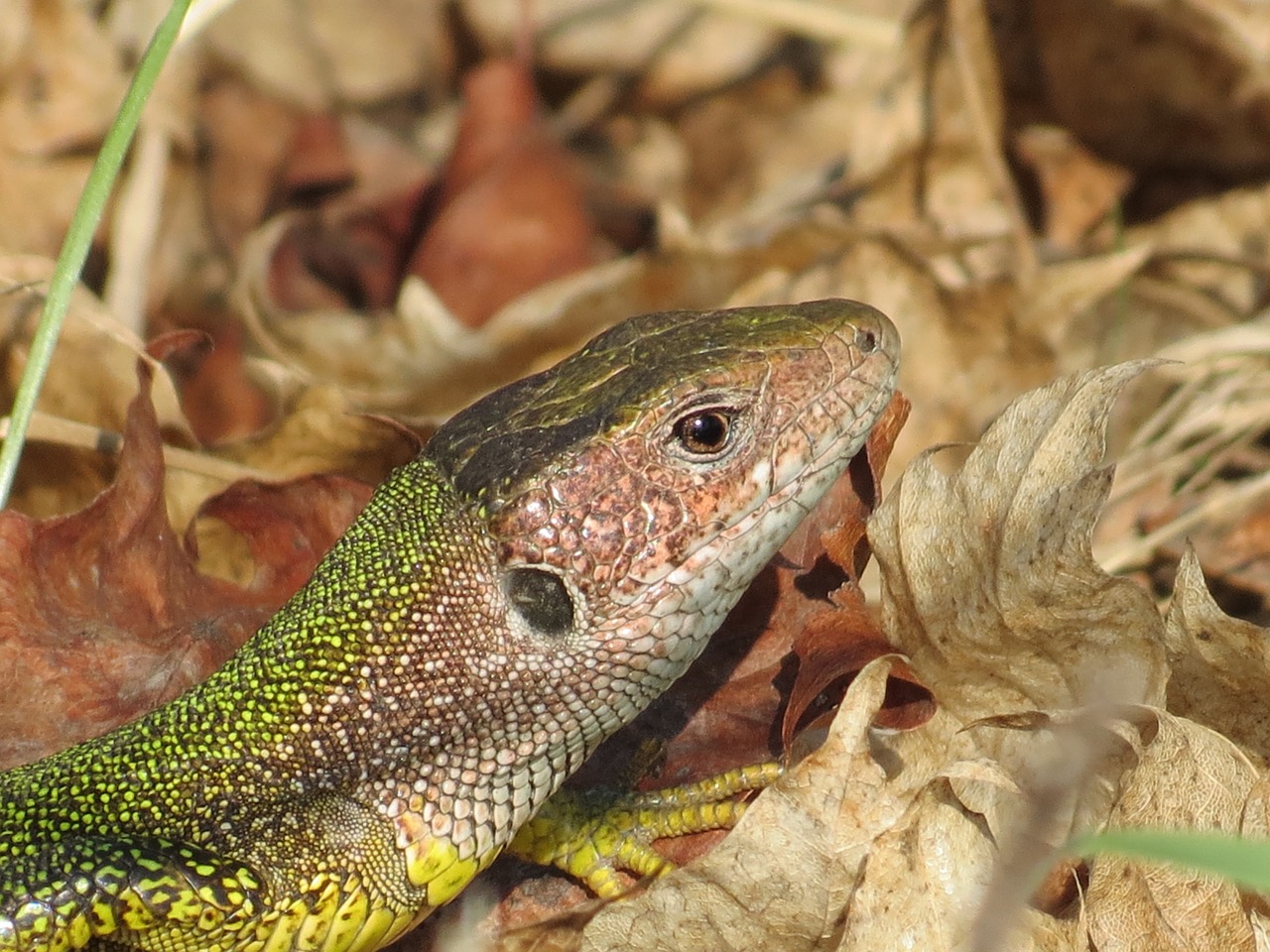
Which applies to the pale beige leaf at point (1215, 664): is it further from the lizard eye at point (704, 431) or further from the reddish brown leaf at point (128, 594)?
the reddish brown leaf at point (128, 594)

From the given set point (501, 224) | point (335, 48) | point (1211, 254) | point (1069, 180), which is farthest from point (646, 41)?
point (1211, 254)

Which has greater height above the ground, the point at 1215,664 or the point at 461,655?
the point at 461,655

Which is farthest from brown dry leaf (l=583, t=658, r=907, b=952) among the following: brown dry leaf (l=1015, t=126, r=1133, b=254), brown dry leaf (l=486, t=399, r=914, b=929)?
brown dry leaf (l=1015, t=126, r=1133, b=254)

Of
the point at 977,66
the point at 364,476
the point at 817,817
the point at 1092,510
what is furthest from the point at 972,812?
the point at 977,66

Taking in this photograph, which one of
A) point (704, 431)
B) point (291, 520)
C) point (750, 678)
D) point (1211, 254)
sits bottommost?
point (1211, 254)

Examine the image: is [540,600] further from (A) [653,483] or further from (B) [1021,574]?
(B) [1021,574]

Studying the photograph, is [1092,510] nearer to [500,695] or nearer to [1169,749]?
[1169,749]

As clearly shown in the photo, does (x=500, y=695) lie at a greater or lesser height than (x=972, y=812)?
greater
